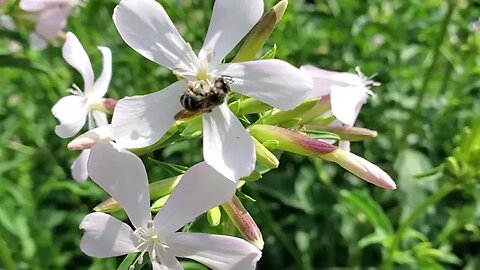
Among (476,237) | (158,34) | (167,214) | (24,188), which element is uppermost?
(158,34)

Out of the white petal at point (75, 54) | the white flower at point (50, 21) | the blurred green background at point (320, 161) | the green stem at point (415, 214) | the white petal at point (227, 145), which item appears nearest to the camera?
the white petal at point (227, 145)

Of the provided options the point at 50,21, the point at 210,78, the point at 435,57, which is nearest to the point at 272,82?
the point at 210,78

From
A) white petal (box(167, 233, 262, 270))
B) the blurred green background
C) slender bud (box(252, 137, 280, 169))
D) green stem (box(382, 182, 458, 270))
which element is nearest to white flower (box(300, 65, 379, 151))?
slender bud (box(252, 137, 280, 169))

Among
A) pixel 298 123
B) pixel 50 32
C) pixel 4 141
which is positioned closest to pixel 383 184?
pixel 298 123

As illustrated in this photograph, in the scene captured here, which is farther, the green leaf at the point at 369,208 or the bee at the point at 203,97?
the green leaf at the point at 369,208

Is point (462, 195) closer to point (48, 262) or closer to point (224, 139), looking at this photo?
point (48, 262)

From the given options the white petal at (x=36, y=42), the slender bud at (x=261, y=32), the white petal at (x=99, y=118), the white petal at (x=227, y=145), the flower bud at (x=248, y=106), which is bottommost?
the white petal at (x=36, y=42)

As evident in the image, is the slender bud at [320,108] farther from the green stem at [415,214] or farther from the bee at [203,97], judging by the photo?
the green stem at [415,214]

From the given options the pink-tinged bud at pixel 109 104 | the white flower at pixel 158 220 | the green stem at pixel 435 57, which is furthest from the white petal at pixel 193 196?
the green stem at pixel 435 57
